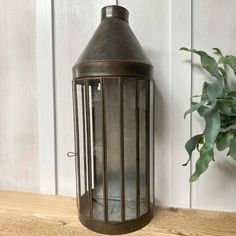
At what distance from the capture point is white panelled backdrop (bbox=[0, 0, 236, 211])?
861mm

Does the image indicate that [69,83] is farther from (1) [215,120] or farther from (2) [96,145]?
(1) [215,120]

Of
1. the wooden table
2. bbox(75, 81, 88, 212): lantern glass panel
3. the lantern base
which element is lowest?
the wooden table

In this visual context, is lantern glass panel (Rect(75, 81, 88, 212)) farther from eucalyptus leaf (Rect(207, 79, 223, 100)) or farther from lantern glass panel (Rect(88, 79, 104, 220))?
eucalyptus leaf (Rect(207, 79, 223, 100))

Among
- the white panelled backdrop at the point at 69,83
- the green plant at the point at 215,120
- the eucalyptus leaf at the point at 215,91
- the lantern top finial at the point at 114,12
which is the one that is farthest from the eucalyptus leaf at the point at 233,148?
the lantern top finial at the point at 114,12

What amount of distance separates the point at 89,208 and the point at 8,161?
509 mm

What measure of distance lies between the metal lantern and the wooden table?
0.05 m

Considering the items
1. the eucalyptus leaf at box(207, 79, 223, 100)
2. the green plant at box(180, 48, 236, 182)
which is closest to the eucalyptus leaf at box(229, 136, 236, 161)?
the green plant at box(180, 48, 236, 182)

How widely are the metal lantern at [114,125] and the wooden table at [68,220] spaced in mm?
50

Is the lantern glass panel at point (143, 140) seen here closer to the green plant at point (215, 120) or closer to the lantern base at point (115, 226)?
the lantern base at point (115, 226)

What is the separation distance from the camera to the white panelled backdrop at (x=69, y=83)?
0.86 metres

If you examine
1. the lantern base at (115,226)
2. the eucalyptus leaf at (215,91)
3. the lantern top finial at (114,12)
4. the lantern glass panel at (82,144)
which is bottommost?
the lantern base at (115,226)

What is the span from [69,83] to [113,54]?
0.36 meters

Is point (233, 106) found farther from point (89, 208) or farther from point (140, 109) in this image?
point (89, 208)

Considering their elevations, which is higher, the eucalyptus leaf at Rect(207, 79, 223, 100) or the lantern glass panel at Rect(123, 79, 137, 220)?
the eucalyptus leaf at Rect(207, 79, 223, 100)
